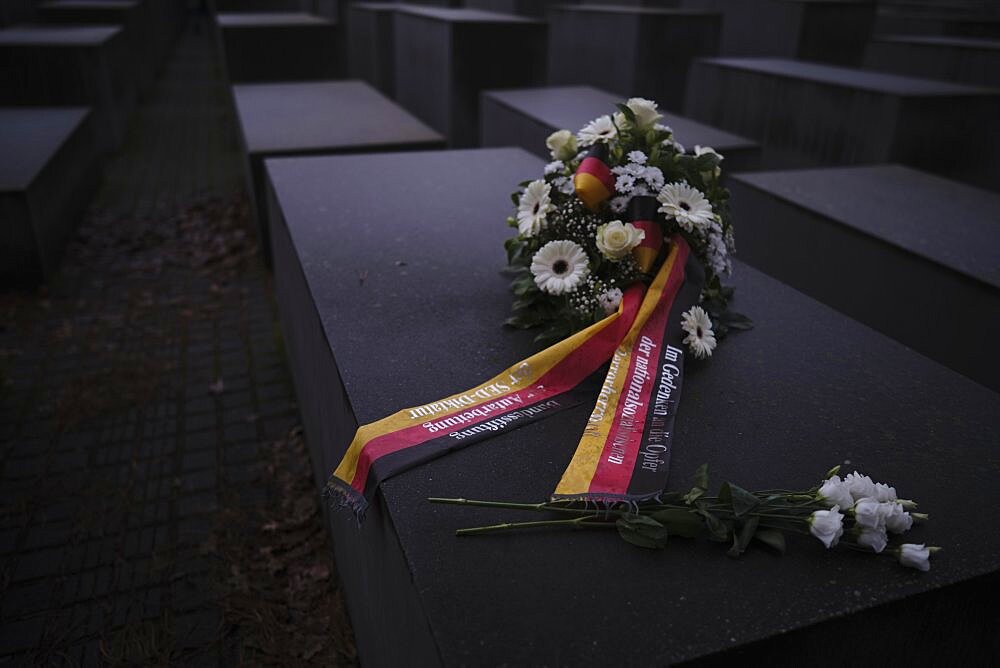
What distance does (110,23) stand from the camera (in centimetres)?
1203

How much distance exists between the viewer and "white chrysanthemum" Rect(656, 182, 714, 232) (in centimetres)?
220

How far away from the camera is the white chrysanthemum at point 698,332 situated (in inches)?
87.4

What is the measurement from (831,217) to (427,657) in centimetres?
302

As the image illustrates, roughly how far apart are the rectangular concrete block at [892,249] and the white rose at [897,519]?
1745mm

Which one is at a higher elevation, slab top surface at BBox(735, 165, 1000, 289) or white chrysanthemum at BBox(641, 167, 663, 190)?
white chrysanthemum at BBox(641, 167, 663, 190)

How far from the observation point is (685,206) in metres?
2.28

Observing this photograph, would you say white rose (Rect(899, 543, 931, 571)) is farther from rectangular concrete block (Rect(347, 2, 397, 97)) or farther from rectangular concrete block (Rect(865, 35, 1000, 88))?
rectangular concrete block (Rect(347, 2, 397, 97))

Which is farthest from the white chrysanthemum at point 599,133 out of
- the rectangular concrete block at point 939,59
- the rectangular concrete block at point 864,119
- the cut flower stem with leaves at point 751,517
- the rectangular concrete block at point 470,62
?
the rectangular concrete block at point 939,59

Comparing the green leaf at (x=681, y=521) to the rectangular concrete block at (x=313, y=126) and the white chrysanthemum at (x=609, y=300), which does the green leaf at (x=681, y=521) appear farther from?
the rectangular concrete block at (x=313, y=126)

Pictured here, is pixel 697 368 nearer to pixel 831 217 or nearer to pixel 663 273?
pixel 663 273

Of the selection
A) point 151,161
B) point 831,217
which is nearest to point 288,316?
point 831,217

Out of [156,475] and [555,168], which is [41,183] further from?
[555,168]

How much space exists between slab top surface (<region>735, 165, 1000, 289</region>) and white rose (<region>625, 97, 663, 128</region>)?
1494mm

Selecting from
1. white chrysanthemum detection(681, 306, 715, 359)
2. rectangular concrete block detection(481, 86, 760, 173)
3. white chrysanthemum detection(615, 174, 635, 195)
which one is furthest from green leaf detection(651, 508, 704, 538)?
rectangular concrete block detection(481, 86, 760, 173)
